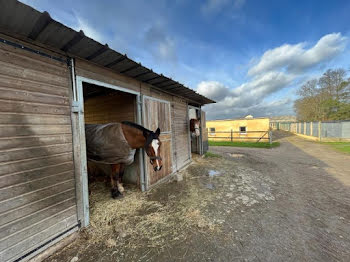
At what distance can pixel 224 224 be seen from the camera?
2174 mm

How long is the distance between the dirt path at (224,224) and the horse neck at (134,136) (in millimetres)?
1268

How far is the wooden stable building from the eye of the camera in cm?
148

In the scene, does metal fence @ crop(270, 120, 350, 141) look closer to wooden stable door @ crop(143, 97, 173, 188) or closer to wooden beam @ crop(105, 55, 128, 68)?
wooden stable door @ crop(143, 97, 173, 188)

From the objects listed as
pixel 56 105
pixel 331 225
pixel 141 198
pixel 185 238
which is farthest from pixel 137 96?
pixel 331 225

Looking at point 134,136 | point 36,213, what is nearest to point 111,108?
point 134,136

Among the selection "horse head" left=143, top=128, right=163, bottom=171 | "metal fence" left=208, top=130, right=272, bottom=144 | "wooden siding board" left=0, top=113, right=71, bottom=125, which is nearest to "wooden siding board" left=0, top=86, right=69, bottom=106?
"wooden siding board" left=0, top=113, right=71, bottom=125

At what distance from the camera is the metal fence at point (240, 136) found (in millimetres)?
12538

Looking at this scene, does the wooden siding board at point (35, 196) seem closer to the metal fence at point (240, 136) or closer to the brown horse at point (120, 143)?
the brown horse at point (120, 143)

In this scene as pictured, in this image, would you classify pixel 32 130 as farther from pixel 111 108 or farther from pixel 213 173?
pixel 213 173

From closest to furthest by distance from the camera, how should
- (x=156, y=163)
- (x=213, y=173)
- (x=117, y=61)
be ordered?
(x=117, y=61)
(x=156, y=163)
(x=213, y=173)

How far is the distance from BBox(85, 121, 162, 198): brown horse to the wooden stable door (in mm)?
529

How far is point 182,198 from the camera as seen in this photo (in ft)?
9.95

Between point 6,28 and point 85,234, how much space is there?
9.31 ft

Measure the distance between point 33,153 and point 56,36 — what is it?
1.53 m
